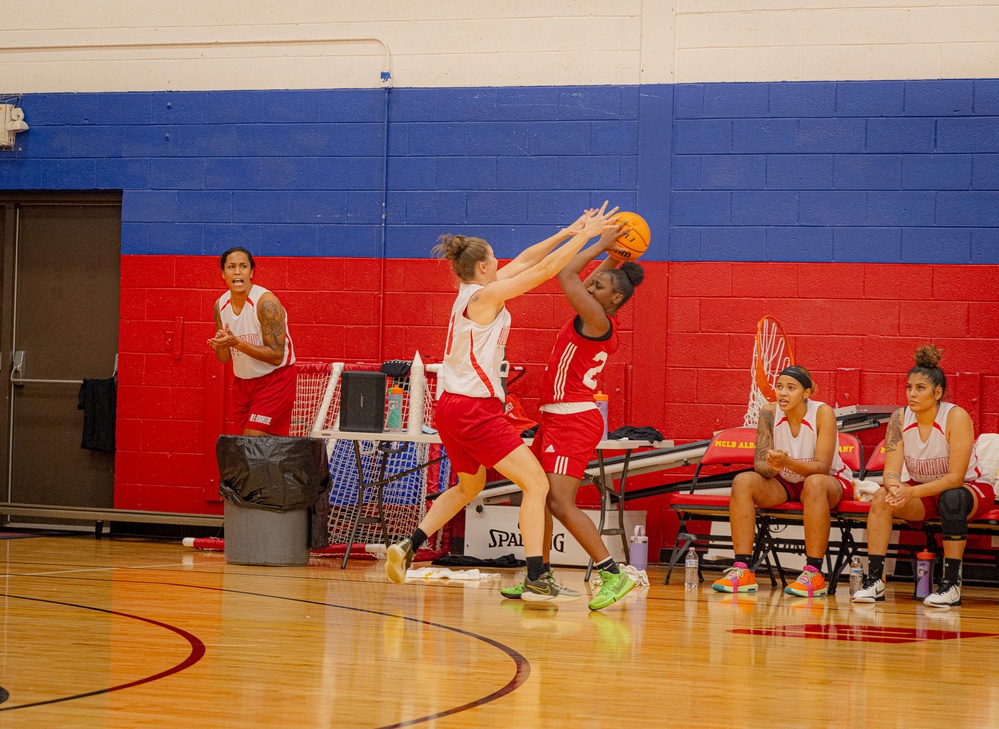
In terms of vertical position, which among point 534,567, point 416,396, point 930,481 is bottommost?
point 534,567

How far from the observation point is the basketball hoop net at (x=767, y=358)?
26.0ft

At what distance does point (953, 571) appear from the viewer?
6.38 metres

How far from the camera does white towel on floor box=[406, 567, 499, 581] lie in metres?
6.84

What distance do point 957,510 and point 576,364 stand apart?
2200mm

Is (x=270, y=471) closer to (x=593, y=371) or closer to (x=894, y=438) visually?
(x=593, y=371)

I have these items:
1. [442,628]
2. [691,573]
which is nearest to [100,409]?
[691,573]

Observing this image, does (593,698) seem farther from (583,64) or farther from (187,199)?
(187,199)

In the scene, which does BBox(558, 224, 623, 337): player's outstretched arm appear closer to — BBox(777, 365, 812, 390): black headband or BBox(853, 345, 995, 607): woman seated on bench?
BBox(777, 365, 812, 390): black headband

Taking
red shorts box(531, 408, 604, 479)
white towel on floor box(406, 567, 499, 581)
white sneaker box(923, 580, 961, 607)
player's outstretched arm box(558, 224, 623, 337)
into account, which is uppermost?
player's outstretched arm box(558, 224, 623, 337)

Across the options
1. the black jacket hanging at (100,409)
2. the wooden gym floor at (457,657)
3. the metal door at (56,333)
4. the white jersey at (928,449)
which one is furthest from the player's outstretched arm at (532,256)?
the metal door at (56,333)

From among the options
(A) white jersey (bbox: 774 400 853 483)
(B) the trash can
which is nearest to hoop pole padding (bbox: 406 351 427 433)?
(B) the trash can

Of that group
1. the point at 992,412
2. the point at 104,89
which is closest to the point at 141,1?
the point at 104,89

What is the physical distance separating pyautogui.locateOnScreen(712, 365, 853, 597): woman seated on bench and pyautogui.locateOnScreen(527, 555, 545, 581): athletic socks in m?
1.34

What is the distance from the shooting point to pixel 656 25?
327 inches
